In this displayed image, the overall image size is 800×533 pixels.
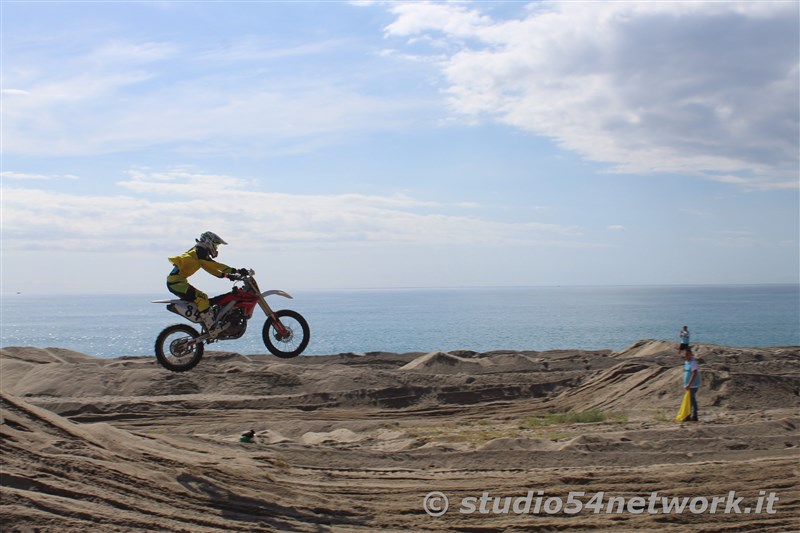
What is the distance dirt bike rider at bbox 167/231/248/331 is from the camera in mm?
11034

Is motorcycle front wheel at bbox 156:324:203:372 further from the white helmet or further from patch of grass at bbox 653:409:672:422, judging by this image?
patch of grass at bbox 653:409:672:422

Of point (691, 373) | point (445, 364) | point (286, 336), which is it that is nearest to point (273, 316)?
point (286, 336)

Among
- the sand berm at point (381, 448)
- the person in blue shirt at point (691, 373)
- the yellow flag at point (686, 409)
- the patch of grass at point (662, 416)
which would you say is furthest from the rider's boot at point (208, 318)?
the patch of grass at point (662, 416)

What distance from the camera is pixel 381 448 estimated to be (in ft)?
67.4

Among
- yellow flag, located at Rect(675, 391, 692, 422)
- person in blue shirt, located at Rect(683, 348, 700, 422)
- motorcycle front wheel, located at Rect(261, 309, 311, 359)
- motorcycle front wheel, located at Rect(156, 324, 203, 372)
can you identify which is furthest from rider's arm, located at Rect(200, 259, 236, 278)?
yellow flag, located at Rect(675, 391, 692, 422)

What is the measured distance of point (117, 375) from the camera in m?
32.5

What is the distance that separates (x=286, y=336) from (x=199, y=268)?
1786mm

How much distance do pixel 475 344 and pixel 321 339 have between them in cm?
2211

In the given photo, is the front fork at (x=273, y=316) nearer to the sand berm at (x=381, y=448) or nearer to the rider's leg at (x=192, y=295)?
the rider's leg at (x=192, y=295)

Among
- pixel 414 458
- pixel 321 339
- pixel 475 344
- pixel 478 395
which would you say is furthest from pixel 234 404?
pixel 321 339

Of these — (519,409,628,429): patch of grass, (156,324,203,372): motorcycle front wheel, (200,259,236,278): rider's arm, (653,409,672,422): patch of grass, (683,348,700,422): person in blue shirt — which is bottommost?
(519,409,628,429): patch of grass

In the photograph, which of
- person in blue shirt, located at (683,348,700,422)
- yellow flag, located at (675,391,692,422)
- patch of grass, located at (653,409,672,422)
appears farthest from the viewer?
patch of grass, located at (653,409,672,422)

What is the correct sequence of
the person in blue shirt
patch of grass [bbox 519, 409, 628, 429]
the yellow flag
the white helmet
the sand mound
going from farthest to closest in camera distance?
the sand mound
patch of grass [bbox 519, 409, 628, 429]
the yellow flag
the person in blue shirt
the white helmet

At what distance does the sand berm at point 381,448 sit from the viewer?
11844 millimetres
